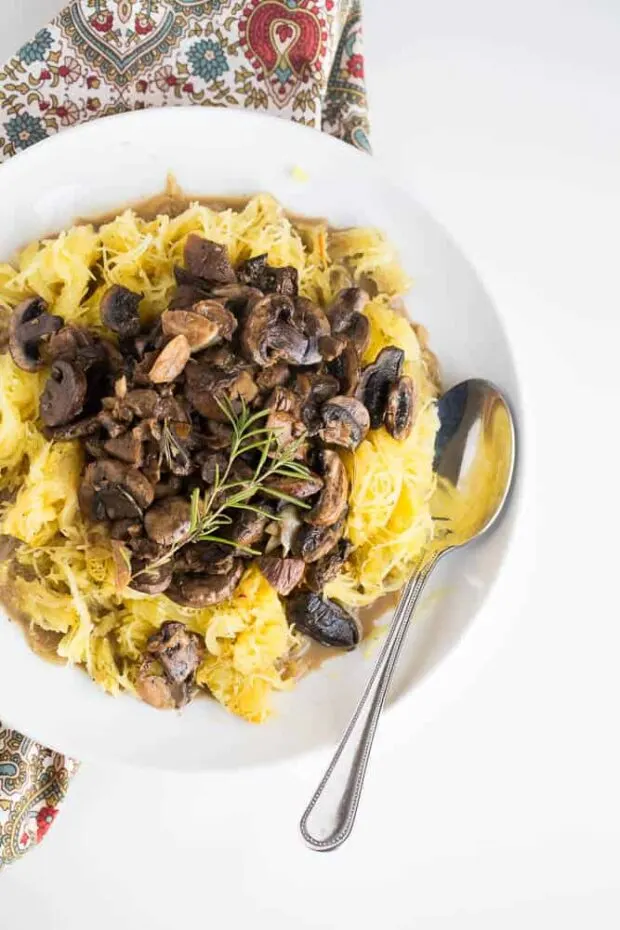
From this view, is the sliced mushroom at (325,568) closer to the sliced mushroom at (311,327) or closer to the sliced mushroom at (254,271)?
the sliced mushroom at (311,327)

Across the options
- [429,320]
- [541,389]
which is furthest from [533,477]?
[429,320]

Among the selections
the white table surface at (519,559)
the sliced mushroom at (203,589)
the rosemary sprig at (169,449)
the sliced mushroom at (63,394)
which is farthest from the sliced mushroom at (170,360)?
the white table surface at (519,559)

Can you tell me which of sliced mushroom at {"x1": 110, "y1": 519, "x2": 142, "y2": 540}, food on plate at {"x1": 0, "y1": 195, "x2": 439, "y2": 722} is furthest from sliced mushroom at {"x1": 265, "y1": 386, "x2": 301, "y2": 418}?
sliced mushroom at {"x1": 110, "y1": 519, "x2": 142, "y2": 540}

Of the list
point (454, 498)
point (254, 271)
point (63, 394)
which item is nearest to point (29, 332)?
point (63, 394)

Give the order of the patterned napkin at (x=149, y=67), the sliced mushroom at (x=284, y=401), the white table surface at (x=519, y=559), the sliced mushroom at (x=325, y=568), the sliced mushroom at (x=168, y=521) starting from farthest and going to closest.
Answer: the white table surface at (x=519, y=559)
the patterned napkin at (x=149, y=67)
the sliced mushroom at (x=325, y=568)
the sliced mushroom at (x=284, y=401)
the sliced mushroom at (x=168, y=521)

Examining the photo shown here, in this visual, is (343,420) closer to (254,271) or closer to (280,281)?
(280,281)

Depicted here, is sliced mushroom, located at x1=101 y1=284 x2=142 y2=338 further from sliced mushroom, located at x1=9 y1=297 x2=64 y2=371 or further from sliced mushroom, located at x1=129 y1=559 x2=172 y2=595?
sliced mushroom, located at x1=129 y1=559 x2=172 y2=595
